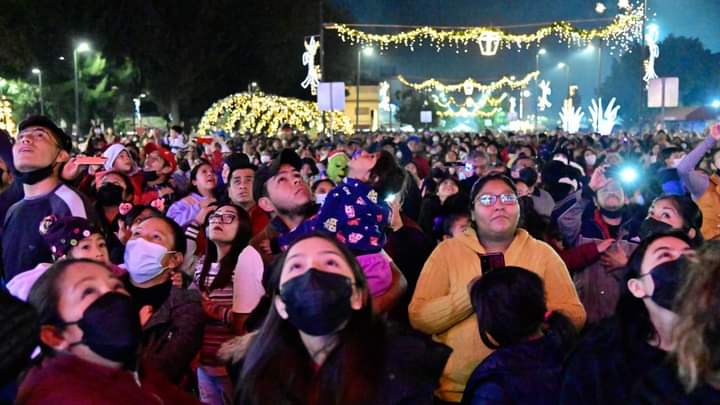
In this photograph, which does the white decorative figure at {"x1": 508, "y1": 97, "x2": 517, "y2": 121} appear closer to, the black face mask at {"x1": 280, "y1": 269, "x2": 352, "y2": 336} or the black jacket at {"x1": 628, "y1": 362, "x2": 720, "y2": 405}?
the black face mask at {"x1": 280, "y1": 269, "x2": 352, "y2": 336}

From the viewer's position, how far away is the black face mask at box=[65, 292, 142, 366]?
3076 millimetres

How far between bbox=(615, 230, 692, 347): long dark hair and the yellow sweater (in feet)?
2.36

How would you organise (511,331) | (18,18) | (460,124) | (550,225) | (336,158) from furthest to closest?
1. (460,124)
2. (18,18)
3. (336,158)
4. (550,225)
5. (511,331)

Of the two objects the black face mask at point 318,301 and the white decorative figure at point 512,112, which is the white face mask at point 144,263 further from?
the white decorative figure at point 512,112

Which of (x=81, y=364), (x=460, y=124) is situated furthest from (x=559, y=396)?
(x=460, y=124)

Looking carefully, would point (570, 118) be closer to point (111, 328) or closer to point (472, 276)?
point (472, 276)

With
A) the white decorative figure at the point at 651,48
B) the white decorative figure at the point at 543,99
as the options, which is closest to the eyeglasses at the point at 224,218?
the white decorative figure at the point at 651,48

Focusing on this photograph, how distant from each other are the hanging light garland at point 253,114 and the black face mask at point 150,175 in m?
18.9

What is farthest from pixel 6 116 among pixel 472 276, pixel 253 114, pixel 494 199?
pixel 472 276

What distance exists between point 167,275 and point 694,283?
2.97m

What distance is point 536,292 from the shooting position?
374 cm

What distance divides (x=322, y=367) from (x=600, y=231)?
13.0ft

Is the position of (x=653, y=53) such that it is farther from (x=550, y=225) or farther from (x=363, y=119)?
(x=363, y=119)

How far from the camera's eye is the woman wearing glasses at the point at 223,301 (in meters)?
4.80
